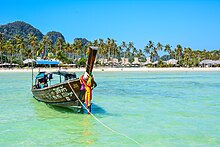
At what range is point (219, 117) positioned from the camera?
502 inches

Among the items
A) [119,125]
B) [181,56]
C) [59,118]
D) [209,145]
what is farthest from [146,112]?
[181,56]

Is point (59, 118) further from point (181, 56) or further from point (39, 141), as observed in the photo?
point (181, 56)

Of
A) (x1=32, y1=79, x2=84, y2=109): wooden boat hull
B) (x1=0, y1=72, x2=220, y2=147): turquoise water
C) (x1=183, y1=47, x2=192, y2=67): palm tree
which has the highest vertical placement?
(x1=183, y1=47, x2=192, y2=67): palm tree

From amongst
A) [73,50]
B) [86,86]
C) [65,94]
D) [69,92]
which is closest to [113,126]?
[86,86]

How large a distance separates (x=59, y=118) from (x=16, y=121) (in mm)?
1759

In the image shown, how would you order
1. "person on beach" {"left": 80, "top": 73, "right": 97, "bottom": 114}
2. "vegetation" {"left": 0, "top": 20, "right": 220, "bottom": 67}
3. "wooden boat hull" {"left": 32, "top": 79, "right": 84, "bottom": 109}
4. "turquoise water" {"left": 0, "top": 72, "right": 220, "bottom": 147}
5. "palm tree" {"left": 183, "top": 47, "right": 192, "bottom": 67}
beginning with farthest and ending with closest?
"palm tree" {"left": 183, "top": 47, "right": 192, "bottom": 67}
"vegetation" {"left": 0, "top": 20, "right": 220, "bottom": 67}
"wooden boat hull" {"left": 32, "top": 79, "right": 84, "bottom": 109}
"person on beach" {"left": 80, "top": 73, "right": 97, "bottom": 114}
"turquoise water" {"left": 0, "top": 72, "right": 220, "bottom": 147}

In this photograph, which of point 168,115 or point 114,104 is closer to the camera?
point 168,115

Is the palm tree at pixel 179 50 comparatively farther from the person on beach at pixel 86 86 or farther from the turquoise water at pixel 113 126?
the person on beach at pixel 86 86

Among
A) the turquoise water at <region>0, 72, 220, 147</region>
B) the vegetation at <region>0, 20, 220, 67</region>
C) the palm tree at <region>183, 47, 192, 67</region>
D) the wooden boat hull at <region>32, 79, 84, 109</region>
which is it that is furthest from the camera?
the palm tree at <region>183, 47, 192, 67</region>

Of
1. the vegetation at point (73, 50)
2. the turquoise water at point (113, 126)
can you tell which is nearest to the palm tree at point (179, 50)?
the vegetation at point (73, 50)

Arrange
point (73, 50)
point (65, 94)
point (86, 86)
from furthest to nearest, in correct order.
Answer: point (73, 50) < point (65, 94) < point (86, 86)

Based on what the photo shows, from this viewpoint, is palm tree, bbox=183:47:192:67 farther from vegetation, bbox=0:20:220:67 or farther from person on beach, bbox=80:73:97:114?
person on beach, bbox=80:73:97:114

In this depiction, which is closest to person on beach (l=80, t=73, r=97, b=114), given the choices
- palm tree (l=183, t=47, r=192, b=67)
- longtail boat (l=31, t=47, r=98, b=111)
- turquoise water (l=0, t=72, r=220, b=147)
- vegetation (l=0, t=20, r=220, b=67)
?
longtail boat (l=31, t=47, r=98, b=111)

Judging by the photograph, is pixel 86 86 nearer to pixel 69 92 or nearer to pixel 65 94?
pixel 69 92
